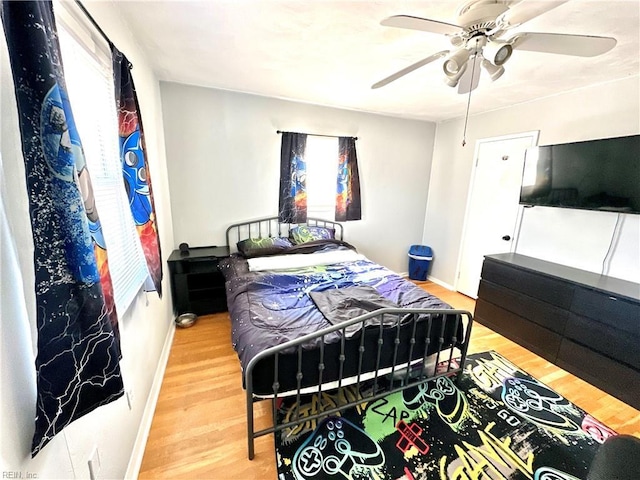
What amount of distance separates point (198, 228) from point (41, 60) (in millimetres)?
2562

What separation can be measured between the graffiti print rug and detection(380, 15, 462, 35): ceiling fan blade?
192cm

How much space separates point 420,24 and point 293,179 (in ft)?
Result: 7.31

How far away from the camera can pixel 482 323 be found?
9.70 feet

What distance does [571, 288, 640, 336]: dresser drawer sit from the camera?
6.19 ft

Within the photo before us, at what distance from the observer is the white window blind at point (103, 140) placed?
1.10 m

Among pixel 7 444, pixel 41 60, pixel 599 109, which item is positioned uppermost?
pixel 599 109

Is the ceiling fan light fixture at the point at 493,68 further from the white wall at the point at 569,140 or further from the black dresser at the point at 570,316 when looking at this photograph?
the black dresser at the point at 570,316

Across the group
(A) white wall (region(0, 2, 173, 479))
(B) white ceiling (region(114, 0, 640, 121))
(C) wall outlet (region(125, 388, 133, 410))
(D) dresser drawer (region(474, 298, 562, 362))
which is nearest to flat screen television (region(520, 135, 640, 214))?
(B) white ceiling (region(114, 0, 640, 121))

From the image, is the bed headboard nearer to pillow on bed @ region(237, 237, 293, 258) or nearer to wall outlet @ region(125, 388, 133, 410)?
pillow on bed @ region(237, 237, 293, 258)

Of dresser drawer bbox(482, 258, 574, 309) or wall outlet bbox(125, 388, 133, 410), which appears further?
dresser drawer bbox(482, 258, 574, 309)

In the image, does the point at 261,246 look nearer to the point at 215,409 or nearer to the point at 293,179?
the point at 293,179

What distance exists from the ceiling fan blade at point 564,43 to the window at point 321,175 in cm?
232

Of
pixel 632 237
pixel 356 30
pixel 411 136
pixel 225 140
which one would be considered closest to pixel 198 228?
pixel 225 140

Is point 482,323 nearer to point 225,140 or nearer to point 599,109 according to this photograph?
point 599,109
